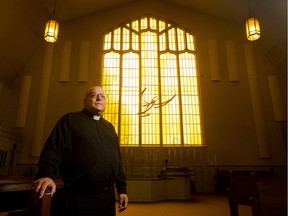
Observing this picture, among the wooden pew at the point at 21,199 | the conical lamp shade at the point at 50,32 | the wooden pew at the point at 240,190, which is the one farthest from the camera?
the conical lamp shade at the point at 50,32

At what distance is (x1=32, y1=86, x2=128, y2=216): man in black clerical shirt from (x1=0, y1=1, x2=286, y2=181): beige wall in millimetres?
6195

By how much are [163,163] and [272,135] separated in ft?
12.8

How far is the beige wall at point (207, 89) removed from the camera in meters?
7.39

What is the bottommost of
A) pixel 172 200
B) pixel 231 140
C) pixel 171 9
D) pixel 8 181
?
pixel 172 200

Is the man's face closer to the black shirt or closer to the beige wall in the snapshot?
the black shirt

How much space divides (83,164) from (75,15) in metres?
8.69

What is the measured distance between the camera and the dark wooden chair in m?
1.04

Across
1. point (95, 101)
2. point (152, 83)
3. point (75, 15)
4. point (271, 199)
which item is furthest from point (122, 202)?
point (75, 15)

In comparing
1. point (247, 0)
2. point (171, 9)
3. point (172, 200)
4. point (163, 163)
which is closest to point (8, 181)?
point (172, 200)

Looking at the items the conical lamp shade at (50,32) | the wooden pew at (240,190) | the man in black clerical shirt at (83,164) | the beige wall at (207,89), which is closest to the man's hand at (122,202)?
the man in black clerical shirt at (83,164)

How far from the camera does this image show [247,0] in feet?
24.3

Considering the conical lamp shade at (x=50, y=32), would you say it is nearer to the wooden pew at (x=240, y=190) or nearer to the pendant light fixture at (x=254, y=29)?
the pendant light fixture at (x=254, y=29)

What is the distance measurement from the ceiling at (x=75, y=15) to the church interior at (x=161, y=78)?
36 millimetres

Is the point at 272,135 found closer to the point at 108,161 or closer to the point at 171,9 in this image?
the point at 171,9
